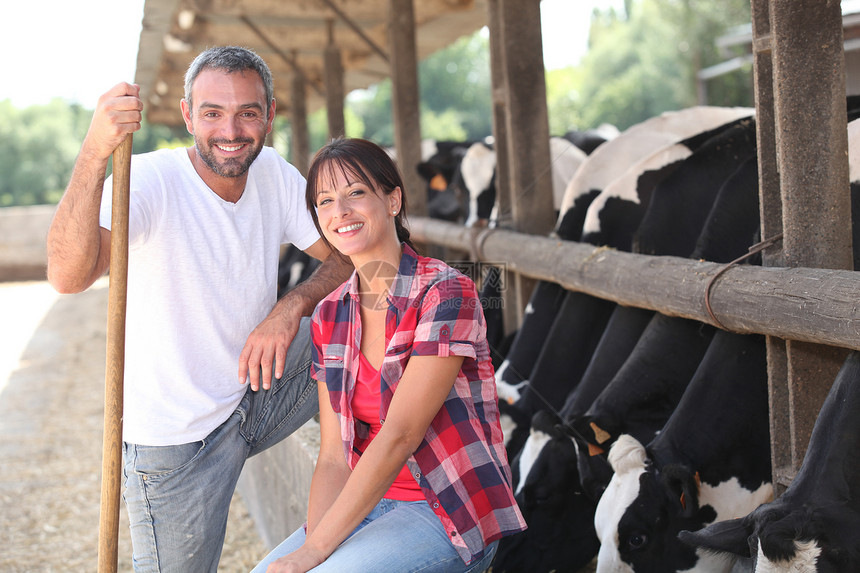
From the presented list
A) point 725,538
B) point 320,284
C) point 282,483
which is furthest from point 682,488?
point 282,483

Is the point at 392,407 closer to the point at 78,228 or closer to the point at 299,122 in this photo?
the point at 78,228

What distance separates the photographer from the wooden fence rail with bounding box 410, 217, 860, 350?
1939mm

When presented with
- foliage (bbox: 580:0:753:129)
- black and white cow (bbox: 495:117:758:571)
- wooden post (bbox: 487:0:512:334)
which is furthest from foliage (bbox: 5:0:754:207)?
black and white cow (bbox: 495:117:758:571)

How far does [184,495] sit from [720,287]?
1.58 meters

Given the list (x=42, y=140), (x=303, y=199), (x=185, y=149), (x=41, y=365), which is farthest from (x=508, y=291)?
(x=42, y=140)

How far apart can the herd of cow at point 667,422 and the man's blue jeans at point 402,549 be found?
0.59 meters

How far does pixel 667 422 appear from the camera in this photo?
278 cm

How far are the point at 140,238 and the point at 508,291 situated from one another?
123 inches

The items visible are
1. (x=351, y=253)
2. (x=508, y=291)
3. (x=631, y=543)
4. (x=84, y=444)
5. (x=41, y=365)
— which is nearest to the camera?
(x=351, y=253)

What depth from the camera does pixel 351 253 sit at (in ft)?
6.52

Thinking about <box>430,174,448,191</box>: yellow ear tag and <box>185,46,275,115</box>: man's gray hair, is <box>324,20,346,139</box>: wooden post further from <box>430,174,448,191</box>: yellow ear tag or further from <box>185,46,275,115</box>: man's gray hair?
<box>185,46,275,115</box>: man's gray hair

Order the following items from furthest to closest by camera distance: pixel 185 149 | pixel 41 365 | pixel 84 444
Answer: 1. pixel 41 365
2. pixel 84 444
3. pixel 185 149

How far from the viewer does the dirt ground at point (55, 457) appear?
3699mm

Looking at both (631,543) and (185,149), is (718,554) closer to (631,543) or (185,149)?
(631,543)
